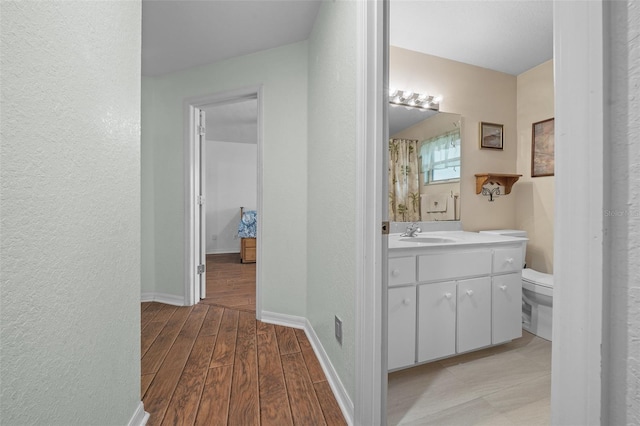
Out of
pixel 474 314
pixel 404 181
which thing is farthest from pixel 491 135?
pixel 474 314

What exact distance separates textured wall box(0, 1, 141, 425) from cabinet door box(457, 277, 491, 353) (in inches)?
69.0

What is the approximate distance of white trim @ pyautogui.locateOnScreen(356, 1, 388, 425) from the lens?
1.13m

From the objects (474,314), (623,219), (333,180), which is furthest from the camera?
(474,314)

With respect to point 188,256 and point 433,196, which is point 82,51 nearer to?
point 188,256

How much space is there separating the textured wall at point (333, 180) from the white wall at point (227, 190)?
4275 mm

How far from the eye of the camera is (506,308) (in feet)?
6.23

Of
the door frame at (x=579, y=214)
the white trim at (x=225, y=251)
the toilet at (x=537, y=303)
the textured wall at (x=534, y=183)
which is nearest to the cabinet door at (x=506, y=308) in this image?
the toilet at (x=537, y=303)

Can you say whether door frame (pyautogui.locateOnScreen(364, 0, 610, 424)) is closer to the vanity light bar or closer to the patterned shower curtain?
Result: the patterned shower curtain

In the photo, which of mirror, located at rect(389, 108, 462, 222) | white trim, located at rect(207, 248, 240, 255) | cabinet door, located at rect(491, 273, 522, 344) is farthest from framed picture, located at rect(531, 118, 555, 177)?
white trim, located at rect(207, 248, 240, 255)

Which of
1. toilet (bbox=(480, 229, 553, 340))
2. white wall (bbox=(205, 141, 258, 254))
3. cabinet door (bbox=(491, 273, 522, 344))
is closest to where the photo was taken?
cabinet door (bbox=(491, 273, 522, 344))

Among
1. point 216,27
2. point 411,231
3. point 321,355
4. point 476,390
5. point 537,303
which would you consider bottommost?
point 476,390

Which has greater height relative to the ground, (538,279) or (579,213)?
(579,213)

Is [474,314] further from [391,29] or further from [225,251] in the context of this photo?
[225,251]

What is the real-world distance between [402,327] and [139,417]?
1.32 metres
